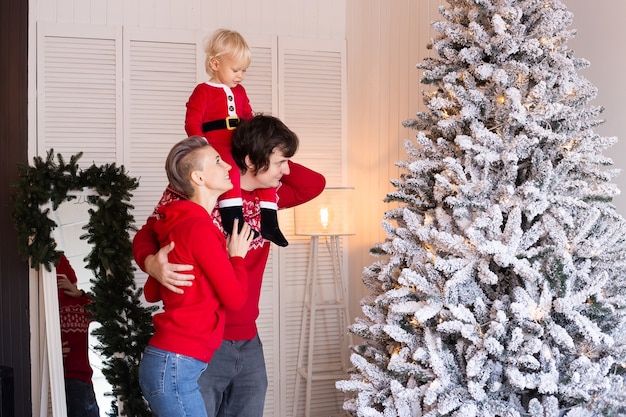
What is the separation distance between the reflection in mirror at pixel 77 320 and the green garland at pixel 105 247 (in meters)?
0.08

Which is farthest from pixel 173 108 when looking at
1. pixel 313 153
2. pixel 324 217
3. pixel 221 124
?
pixel 221 124

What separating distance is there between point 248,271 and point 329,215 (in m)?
1.69

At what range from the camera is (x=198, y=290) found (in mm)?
2051

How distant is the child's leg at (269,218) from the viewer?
234 centimetres

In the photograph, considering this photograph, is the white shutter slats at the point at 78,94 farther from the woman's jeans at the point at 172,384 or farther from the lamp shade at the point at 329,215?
the woman's jeans at the point at 172,384

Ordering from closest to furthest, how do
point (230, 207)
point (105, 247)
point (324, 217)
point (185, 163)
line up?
point (185, 163), point (230, 207), point (105, 247), point (324, 217)

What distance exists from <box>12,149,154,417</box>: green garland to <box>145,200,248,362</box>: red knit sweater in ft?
5.40

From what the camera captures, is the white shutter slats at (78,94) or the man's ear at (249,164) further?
the white shutter slats at (78,94)

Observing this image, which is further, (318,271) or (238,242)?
(318,271)

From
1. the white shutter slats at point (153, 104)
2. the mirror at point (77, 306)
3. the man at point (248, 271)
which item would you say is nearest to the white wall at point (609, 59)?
the man at point (248, 271)

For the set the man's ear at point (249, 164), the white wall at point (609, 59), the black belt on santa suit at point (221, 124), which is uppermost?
the white wall at point (609, 59)

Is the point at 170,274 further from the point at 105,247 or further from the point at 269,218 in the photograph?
the point at 105,247

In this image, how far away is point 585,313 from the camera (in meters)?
1.89

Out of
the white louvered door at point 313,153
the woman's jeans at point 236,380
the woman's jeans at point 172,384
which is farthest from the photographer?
the white louvered door at point 313,153
